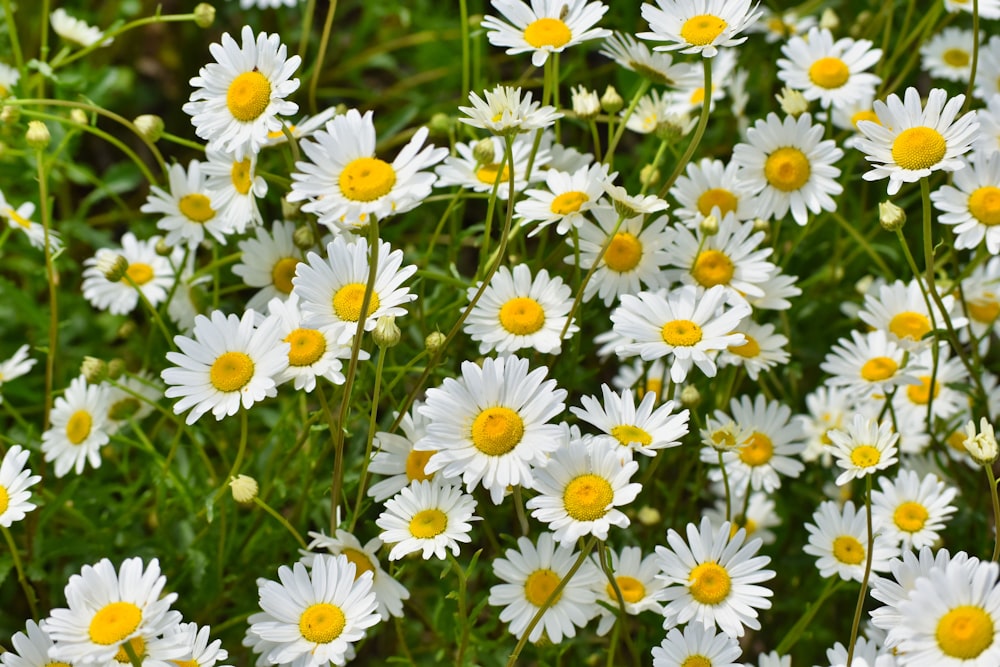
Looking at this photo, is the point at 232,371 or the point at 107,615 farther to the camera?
the point at 232,371

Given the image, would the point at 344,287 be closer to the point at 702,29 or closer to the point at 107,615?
the point at 107,615

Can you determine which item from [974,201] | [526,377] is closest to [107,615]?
[526,377]

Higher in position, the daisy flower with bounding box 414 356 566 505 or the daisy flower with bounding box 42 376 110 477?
the daisy flower with bounding box 42 376 110 477

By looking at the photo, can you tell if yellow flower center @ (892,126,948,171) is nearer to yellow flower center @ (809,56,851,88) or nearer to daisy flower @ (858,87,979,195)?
daisy flower @ (858,87,979,195)

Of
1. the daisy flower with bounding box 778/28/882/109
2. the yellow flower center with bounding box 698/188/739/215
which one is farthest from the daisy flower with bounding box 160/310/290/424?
the daisy flower with bounding box 778/28/882/109

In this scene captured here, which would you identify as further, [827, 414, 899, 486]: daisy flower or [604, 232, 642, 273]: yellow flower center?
[604, 232, 642, 273]: yellow flower center
